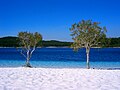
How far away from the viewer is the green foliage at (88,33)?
26500 mm

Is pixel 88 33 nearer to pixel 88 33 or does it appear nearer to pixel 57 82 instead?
pixel 88 33

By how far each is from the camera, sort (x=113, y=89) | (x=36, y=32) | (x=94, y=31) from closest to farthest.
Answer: (x=113, y=89) → (x=94, y=31) → (x=36, y=32)

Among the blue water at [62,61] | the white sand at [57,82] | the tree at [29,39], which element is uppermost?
the tree at [29,39]

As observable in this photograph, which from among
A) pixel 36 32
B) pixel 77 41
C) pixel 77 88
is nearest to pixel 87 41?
pixel 77 41

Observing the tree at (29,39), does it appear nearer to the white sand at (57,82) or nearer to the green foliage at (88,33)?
the green foliage at (88,33)

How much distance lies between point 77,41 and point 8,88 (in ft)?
58.3

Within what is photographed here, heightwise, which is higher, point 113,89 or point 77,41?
point 77,41

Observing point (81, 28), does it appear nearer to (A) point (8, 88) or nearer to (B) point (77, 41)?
(B) point (77, 41)

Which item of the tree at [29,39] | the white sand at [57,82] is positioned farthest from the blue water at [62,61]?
the white sand at [57,82]

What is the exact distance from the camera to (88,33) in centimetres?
2661

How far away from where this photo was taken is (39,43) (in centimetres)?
3086

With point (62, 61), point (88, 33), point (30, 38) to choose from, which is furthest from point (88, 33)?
point (62, 61)

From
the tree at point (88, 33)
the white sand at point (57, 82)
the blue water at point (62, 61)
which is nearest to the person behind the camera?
the white sand at point (57, 82)

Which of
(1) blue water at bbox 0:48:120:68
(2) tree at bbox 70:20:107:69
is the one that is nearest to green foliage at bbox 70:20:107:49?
(2) tree at bbox 70:20:107:69
